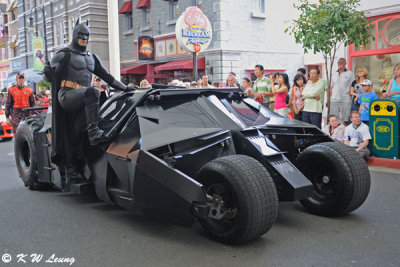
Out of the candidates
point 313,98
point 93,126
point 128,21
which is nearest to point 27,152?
point 93,126

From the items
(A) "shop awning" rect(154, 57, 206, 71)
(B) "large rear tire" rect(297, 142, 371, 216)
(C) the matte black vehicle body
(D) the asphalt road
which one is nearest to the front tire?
(D) the asphalt road

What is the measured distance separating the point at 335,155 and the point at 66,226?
280 centimetres

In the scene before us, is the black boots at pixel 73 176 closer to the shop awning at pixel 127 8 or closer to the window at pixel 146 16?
the window at pixel 146 16

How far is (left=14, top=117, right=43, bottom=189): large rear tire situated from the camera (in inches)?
223

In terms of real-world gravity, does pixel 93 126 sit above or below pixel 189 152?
above

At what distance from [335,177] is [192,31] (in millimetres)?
8197

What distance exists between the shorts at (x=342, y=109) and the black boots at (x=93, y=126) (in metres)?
6.09

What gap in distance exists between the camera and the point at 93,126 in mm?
4520

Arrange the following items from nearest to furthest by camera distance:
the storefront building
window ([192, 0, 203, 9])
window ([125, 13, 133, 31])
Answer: the storefront building → window ([192, 0, 203, 9]) → window ([125, 13, 133, 31])

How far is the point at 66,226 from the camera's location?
430 cm

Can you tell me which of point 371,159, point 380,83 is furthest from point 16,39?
point 371,159

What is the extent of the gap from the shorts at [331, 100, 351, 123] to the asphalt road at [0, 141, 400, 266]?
13.5ft

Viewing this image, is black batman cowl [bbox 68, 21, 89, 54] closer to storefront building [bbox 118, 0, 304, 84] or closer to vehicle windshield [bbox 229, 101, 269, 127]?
vehicle windshield [bbox 229, 101, 269, 127]

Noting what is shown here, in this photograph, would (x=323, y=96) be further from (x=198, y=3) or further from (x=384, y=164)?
(x=198, y=3)
